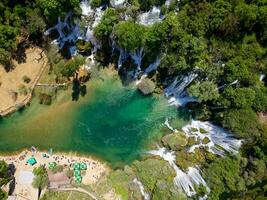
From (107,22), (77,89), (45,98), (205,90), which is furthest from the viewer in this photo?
(77,89)

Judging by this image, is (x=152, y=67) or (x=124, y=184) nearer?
(x=152, y=67)

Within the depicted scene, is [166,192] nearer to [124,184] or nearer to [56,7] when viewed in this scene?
[124,184]

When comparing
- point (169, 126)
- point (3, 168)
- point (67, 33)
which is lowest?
point (3, 168)

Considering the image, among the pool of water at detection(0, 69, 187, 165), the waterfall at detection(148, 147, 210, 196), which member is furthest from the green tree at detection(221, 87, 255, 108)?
the waterfall at detection(148, 147, 210, 196)

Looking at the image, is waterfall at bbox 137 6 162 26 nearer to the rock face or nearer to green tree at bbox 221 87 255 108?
the rock face

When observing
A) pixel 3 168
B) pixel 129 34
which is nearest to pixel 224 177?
pixel 129 34

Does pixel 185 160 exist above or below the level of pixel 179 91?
below

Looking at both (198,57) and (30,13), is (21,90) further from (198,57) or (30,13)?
(198,57)
